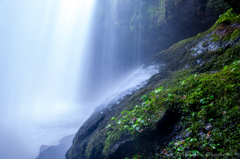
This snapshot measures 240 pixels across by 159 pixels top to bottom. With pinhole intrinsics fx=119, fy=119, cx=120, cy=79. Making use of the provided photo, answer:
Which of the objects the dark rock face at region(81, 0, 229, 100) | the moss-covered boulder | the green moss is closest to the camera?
the green moss

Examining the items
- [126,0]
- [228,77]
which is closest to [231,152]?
[228,77]

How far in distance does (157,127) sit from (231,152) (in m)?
1.38

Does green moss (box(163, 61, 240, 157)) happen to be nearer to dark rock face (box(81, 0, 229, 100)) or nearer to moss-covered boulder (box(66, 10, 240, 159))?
moss-covered boulder (box(66, 10, 240, 159))

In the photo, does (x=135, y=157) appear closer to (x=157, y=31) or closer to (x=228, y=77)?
(x=228, y=77)

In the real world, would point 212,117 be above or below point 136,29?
below

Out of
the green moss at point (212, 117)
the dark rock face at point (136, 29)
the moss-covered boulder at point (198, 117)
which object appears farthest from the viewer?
the dark rock face at point (136, 29)

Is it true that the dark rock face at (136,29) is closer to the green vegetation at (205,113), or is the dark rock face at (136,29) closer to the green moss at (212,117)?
the green vegetation at (205,113)

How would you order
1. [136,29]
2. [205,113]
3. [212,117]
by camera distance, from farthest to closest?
[136,29], [205,113], [212,117]

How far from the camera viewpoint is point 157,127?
267 cm

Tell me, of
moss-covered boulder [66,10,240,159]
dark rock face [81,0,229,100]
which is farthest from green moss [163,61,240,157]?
dark rock face [81,0,229,100]

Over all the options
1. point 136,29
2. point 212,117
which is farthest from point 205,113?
point 136,29

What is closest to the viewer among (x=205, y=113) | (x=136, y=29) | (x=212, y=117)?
(x=212, y=117)

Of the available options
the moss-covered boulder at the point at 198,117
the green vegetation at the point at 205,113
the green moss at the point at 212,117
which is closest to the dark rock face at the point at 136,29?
the moss-covered boulder at the point at 198,117

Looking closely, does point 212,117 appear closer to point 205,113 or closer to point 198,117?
point 205,113
